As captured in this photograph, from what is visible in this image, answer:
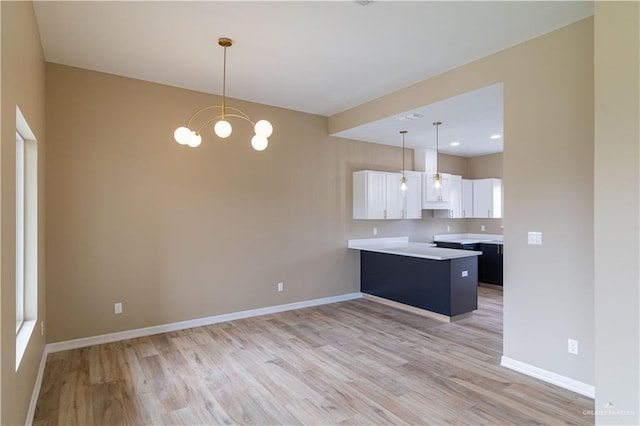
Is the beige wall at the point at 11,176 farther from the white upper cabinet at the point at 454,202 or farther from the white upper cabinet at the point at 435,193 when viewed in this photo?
the white upper cabinet at the point at 454,202

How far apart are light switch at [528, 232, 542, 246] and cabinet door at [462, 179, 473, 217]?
452 centimetres

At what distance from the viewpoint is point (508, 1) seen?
266cm

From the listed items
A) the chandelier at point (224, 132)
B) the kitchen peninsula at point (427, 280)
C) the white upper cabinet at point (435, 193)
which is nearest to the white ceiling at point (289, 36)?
the chandelier at point (224, 132)

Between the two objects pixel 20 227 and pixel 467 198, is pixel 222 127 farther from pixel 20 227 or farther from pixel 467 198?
pixel 467 198

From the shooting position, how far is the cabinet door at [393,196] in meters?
6.16

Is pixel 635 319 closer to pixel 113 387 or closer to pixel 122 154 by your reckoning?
pixel 113 387

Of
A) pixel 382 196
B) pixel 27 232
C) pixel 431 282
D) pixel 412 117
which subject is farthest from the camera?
pixel 382 196

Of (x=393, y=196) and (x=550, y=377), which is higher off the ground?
(x=393, y=196)

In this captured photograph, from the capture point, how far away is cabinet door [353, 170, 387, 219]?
A: 5898 mm

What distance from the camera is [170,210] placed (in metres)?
4.41

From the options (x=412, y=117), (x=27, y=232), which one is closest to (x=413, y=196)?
(x=412, y=117)

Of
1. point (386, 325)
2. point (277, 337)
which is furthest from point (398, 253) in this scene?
point (277, 337)

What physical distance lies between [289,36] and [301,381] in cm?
303

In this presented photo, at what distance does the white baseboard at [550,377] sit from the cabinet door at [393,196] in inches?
125
